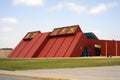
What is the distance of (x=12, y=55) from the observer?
8500 centimetres

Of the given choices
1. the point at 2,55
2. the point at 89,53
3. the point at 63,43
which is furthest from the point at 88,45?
the point at 2,55

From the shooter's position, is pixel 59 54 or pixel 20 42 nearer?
pixel 59 54

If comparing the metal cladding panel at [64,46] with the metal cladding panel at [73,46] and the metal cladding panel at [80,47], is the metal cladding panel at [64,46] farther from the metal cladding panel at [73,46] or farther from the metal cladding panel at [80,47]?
the metal cladding panel at [80,47]

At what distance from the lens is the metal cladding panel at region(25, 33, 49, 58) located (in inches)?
2969

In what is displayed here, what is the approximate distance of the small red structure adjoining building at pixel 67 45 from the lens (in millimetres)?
66500

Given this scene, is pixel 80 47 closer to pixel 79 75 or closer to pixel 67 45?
pixel 67 45

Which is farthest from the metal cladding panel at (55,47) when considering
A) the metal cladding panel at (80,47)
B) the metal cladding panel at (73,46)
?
the metal cladding panel at (80,47)

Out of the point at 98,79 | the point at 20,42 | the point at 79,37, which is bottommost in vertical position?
the point at 98,79

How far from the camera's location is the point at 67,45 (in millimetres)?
67688

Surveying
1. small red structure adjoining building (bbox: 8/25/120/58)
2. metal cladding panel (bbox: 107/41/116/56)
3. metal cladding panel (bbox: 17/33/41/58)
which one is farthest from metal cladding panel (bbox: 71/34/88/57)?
metal cladding panel (bbox: 17/33/41/58)

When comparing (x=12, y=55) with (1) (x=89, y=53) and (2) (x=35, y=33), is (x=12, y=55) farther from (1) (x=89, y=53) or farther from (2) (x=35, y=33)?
A: (1) (x=89, y=53)

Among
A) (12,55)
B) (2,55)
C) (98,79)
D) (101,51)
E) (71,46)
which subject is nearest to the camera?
(98,79)

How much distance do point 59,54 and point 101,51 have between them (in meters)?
11.1

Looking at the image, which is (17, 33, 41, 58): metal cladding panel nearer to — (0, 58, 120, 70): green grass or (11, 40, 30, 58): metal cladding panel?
(11, 40, 30, 58): metal cladding panel
